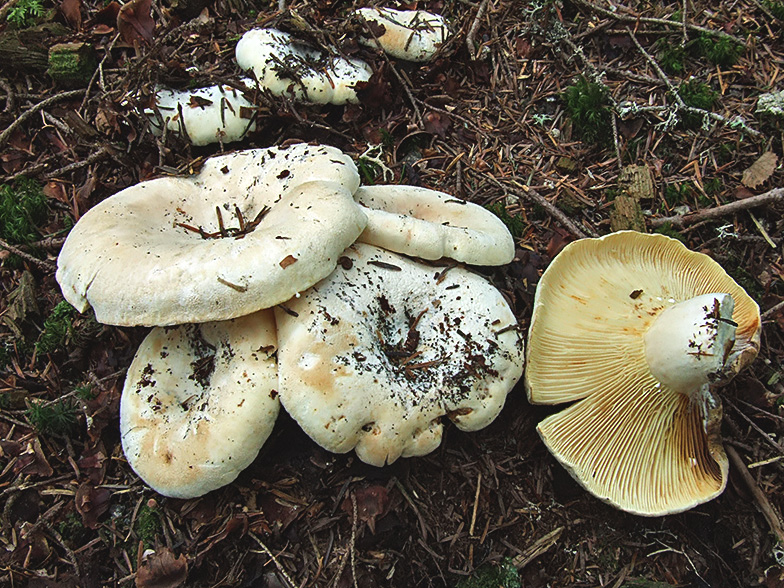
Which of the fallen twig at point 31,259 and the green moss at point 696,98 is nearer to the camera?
the fallen twig at point 31,259

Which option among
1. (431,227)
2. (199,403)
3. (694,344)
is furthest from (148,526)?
(694,344)

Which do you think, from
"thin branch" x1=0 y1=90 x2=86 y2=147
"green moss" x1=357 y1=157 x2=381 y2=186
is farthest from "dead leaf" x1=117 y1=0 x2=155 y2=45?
"green moss" x1=357 y1=157 x2=381 y2=186

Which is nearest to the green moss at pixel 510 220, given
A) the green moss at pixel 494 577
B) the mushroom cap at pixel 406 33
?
the mushroom cap at pixel 406 33

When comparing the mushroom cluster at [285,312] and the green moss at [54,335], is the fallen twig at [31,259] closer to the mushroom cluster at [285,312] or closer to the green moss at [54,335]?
the green moss at [54,335]

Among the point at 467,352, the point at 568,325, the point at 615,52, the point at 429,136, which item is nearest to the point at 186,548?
the point at 467,352

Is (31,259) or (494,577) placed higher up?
(31,259)

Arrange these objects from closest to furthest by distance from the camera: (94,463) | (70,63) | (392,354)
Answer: (392,354) < (94,463) < (70,63)

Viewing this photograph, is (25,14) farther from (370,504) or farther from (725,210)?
(725,210)
